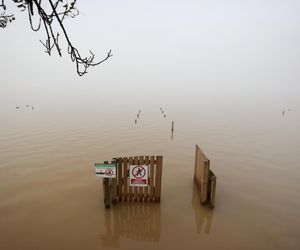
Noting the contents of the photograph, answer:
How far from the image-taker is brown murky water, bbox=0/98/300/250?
6.41 metres

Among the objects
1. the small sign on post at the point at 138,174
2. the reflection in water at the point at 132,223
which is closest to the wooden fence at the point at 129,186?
the small sign on post at the point at 138,174

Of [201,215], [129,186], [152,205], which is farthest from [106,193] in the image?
[201,215]

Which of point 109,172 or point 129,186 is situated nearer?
point 109,172

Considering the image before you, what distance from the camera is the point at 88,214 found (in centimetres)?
749

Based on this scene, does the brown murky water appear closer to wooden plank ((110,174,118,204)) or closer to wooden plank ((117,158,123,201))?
wooden plank ((110,174,118,204))

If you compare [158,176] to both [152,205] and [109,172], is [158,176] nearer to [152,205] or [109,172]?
[152,205]

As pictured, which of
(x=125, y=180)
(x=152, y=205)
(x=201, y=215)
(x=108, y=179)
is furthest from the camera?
(x=152, y=205)

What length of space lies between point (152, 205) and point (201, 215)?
5.38 ft

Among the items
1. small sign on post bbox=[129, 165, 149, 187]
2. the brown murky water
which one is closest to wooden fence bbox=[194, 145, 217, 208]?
the brown murky water

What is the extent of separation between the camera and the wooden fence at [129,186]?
293 inches

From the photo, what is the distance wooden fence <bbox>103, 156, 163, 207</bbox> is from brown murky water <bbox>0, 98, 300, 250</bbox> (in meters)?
0.29

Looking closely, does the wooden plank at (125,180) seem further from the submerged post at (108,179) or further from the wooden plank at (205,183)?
the wooden plank at (205,183)

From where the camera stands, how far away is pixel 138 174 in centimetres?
745

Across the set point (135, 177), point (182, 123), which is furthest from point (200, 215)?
point (182, 123)
